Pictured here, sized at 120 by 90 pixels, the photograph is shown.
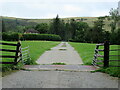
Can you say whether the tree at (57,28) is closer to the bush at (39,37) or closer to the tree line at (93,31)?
the tree line at (93,31)

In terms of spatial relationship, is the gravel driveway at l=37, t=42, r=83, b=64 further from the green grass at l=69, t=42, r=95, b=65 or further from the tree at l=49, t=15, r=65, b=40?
the tree at l=49, t=15, r=65, b=40

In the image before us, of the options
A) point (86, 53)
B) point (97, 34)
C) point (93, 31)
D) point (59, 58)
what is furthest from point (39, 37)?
point (59, 58)

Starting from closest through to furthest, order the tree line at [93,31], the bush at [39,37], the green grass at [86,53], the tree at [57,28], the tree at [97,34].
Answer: the green grass at [86,53], the tree line at [93,31], the tree at [97,34], the bush at [39,37], the tree at [57,28]

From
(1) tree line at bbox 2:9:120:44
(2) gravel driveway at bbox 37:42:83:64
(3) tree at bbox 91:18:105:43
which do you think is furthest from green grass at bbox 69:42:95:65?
(3) tree at bbox 91:18:105:43

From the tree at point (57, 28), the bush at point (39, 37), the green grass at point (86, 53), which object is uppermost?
the tree at point (57, 28)

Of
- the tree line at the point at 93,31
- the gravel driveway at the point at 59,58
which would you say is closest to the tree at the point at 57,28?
the tree line at the point at 93,31

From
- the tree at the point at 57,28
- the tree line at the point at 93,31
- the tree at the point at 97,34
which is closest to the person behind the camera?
the tree line at the point at 93,31

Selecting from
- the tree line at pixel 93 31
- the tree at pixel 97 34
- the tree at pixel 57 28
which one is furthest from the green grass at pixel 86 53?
the tree at pixel 57 28

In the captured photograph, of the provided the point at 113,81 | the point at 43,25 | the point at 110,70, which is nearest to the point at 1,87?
the point at 113,81

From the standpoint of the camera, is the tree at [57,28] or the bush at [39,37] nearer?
the bush at [39,37]

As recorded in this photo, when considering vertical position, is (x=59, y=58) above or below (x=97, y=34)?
below

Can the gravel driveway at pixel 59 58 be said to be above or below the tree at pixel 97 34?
below

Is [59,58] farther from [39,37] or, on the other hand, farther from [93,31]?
[39,37]

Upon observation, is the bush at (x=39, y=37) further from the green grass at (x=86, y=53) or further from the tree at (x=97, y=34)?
the green grass at (x=86, y=53)
